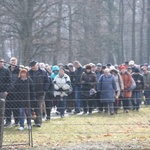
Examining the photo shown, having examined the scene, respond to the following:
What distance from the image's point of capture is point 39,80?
11.4 meters

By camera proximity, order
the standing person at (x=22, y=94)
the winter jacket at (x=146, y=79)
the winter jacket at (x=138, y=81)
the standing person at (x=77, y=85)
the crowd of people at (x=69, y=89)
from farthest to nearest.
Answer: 1. the winter jacket at (x=146, y=79)
2. the winter jacket at (x=138, y=81)
3. the standing person at (x=77, y=85)
4. the crowd of people at (x=69, y=89)
5. the standing person at (x=22, y=94)

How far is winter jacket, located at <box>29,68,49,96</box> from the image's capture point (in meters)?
11.4

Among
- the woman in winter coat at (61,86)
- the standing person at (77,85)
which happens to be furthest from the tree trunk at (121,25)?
the woman in winter coat at (61,86)

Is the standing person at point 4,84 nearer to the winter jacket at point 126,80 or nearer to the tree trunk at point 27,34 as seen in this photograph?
the winter jacket at point 126,80

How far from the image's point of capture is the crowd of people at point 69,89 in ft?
35.5

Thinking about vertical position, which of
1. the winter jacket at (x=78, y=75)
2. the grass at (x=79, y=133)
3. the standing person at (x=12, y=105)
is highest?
the winter jacket at (x=78, y=75)

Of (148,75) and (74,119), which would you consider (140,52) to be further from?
(74,119)

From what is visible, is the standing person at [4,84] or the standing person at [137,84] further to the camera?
the standing person at [137,84]

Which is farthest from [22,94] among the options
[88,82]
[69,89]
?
[88,82]

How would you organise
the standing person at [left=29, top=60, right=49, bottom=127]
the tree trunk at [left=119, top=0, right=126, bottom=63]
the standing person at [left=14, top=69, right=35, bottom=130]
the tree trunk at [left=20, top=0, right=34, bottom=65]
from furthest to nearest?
the tree trunk at [left=119, top=0, right=126, bottom=63], the tree trunk at [left=20, top=0, right=34, bottom=65], the standing person at [left=29, top=60, right=49, bottom=127], the standing person at [left=14, top=69, right=35, bottom=130]

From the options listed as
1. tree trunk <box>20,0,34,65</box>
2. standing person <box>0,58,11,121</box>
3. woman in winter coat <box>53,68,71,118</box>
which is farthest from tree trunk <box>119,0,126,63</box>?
standing person <box>0,58,11,121</box>

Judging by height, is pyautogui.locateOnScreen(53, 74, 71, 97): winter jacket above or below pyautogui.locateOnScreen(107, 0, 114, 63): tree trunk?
below

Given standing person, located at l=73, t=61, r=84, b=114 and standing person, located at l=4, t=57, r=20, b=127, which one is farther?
standing person, located at l=73, t=61, r=84, b=114

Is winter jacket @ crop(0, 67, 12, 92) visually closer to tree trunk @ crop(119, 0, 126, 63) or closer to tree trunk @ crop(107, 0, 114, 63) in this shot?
tree trunk @ crop(107, 0, 114, 63)
